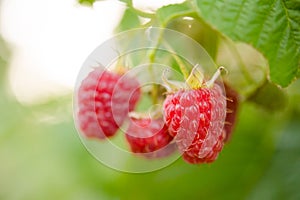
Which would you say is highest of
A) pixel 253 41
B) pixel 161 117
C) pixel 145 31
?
pixel 253 41

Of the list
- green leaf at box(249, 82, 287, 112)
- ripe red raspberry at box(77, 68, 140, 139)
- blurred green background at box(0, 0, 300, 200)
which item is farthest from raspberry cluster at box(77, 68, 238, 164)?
blurred green background at box(0, 0, 300, 200)

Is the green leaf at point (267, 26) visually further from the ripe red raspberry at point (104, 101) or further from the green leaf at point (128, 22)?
the green leaf at point (128, 22)

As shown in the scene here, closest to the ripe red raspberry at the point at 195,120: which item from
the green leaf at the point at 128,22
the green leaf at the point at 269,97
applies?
the green leaf at the point at 269,97

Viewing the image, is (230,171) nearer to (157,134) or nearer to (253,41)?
(157,134)

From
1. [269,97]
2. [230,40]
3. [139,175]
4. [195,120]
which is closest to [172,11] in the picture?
[230,40]

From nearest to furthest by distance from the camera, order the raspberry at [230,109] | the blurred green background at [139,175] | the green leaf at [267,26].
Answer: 1. the green leaf at [267,26]
2. the raspberry at [230,109]
3. the blurred green background at [139,175]

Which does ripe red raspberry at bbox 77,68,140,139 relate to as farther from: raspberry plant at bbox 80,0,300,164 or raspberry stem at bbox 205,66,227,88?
raspberry stem at bbox 205,66,227,88

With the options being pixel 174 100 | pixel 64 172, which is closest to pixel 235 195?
pixel 64 172
